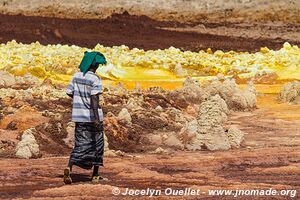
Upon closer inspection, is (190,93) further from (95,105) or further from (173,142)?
(95,105)

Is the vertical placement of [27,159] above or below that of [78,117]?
below

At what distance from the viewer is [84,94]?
6.23 meters

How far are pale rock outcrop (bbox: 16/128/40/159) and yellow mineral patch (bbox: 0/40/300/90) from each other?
575 cm

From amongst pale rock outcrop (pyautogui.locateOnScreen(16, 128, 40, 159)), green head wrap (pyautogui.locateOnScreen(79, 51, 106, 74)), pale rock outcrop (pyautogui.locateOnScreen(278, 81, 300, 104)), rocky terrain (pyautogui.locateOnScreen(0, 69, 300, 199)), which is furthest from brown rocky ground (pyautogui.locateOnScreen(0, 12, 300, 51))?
green head wrap (pyautogui.locateOnScreen(79, 51, 106, 74))

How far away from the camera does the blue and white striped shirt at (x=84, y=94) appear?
622 centimetres

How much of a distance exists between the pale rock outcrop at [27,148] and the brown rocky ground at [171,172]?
0.13 meters

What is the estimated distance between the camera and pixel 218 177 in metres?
6.71

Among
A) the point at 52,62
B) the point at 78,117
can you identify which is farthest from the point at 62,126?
the point at 52,62

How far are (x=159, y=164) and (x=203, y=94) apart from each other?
4193 millimetres

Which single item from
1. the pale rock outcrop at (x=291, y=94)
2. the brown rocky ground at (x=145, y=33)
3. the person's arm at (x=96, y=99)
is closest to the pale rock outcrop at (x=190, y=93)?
the pale rock outcrop at (x=291, y=94)

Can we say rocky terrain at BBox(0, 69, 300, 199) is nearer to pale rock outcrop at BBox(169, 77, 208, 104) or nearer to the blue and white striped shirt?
pale rock outcrop at BBox(169, 77, 208, 104)

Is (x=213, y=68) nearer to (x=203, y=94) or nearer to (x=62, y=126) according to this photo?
(x=203, y=94)

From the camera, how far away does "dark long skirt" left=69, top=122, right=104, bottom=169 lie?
6266mm

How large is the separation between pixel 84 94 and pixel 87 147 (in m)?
0.42
